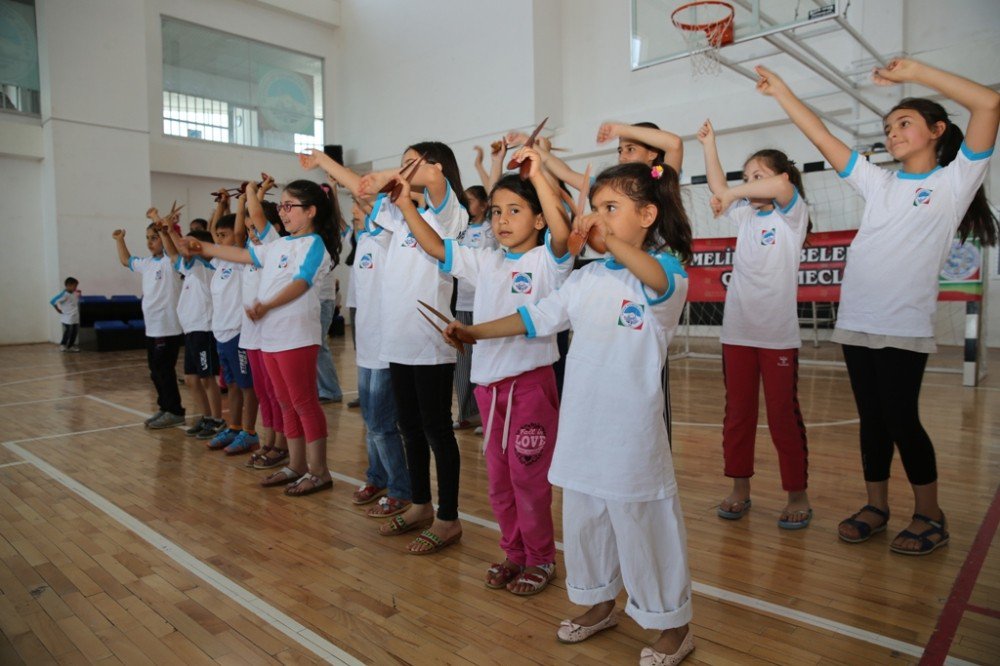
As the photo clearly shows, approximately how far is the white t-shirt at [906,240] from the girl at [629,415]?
937mm

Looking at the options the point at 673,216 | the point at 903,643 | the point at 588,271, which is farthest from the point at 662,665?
the point at 673,216

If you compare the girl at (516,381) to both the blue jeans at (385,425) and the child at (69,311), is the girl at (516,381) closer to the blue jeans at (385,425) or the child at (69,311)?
the blue jeans at (385,425)

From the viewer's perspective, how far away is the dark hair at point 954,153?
2186mm

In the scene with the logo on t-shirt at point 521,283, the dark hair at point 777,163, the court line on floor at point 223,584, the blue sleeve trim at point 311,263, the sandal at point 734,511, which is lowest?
the court line on floor at point 223,584

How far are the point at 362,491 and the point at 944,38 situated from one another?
8.06 m

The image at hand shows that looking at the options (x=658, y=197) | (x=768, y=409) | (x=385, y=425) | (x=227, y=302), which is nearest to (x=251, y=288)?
(x=227, y=302)

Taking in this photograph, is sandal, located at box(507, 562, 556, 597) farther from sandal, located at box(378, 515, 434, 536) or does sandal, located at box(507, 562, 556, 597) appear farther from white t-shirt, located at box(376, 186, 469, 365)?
white t-shirt, located at box(376, 186, 469, 365)

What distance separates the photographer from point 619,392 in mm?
1608

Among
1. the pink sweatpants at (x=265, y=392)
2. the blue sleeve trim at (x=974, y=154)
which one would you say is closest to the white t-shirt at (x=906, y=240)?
the blue sleeve trim at (x=974, y=154)

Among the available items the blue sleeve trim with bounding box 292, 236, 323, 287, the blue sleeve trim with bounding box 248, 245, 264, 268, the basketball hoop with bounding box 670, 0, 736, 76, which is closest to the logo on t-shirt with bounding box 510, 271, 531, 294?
the blue sleeve trim with bounding box 292, 236, 323, 287

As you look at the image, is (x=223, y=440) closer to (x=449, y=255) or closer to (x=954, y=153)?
(x=449, y=255)

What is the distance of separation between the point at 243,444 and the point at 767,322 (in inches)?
113

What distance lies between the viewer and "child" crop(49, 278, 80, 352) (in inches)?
376

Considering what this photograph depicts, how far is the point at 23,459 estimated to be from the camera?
3.71 m
